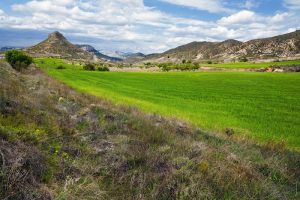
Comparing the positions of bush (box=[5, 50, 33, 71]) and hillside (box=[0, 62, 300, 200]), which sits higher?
bush (box=[5, 50, 33, 71])

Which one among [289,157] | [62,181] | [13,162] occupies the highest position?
[13,162]

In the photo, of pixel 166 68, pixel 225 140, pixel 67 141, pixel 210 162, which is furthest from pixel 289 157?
pixel 166 68

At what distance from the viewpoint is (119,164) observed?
7816 mm

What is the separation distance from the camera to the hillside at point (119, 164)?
609 centimetres

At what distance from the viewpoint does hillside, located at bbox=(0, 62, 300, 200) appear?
6090mm

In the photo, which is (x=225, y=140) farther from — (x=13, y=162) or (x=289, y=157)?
(x=13, y=162)

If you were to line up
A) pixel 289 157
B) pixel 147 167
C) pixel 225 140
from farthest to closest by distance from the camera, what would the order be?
pixel 225 140 < pixel 289 157 < pixel 147 167

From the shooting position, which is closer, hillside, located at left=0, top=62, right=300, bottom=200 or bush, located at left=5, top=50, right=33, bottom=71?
hillside, located at left=0, top=62, right=300, bottom=200

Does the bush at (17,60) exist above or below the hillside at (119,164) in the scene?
above

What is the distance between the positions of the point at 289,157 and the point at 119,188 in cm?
678

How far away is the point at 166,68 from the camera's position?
87000 mm

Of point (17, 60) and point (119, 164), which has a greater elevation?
point (17, 60)

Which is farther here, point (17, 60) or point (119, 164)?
point (17, 60)

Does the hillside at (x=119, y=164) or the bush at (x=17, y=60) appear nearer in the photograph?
the hillside at (x=119, y=164)
